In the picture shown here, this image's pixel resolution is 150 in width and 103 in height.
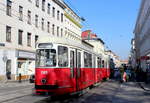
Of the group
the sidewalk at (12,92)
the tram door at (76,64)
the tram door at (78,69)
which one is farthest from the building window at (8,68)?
the tram door at (76,64)

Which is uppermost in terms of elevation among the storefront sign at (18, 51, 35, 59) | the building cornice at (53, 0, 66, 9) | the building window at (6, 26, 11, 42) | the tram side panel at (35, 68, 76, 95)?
the building cornice at (53, 0, 66, 9)

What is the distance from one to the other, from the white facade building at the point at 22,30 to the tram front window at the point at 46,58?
64.0 ft

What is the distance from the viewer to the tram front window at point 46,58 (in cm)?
1384

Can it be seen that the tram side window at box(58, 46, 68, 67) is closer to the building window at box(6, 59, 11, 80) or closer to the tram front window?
the tram front window

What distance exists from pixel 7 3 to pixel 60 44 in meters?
22.4

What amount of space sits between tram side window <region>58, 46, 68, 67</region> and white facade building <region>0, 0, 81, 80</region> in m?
19.7

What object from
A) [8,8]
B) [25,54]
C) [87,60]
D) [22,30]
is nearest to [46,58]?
[87,60]

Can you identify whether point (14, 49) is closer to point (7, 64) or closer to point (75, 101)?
point (7, 64)

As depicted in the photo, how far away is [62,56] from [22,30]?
83.7ft

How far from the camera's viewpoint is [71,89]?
14.8m

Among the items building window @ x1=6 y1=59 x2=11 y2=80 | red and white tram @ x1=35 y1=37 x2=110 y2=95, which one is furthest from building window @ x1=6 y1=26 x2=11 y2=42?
red and white tram @ x1=35 y1=37 x2=110 y2=95

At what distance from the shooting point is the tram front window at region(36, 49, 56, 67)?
1384 cm

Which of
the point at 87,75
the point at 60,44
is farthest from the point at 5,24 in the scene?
the point at 60,44

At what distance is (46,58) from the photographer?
13992mm
